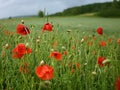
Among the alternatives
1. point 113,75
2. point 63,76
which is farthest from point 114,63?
point 63,76

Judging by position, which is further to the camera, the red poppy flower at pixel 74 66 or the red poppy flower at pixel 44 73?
the red poppy flower at pixel 74 66

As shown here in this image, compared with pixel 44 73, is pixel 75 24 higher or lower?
lower

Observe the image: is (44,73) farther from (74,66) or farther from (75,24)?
(75,24)

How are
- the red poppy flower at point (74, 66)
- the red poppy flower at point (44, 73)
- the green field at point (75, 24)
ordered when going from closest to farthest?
the red poppy flower at point (44, 73)
the red poppy flower at point (74, 66)
the green field at point (75, 24)

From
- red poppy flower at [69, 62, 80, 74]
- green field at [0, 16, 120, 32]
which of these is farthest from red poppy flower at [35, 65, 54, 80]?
green field at [0, 16, 120, 32]

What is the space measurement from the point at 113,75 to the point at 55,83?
43cm

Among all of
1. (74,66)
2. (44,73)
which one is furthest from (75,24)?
(44,73)

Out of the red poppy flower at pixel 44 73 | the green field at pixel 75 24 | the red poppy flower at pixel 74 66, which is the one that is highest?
the red poppy flower at pixel 44 73

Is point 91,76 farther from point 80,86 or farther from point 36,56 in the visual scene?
point 36,56

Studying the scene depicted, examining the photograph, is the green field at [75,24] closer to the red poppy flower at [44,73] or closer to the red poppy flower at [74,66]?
the red poppy flower at [74,66]

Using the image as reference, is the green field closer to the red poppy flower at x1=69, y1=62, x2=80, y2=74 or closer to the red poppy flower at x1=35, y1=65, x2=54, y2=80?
the red poppy flower at x1=69, y1=62, x2=80, y2=74

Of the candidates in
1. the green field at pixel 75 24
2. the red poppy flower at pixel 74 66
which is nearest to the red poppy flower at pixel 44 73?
the red poppy flower at pixel 74 66

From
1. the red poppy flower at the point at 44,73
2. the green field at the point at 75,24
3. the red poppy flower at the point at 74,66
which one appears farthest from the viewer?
the green field at the point at 75,24

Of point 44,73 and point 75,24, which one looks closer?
point 44,73
